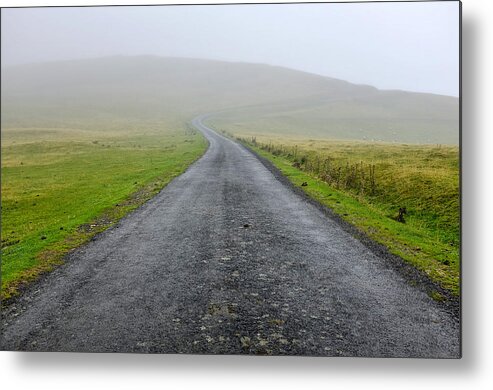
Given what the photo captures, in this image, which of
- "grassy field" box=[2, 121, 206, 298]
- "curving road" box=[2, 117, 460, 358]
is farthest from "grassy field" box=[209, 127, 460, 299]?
"grassy field" box=[2, 121, 206, 298]

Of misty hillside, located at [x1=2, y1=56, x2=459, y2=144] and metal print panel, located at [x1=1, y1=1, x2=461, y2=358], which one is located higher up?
misty hillside, located at [x1=2, y1=56, x2=459, y2=144]

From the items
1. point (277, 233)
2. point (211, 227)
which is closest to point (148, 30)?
point (211, 227)

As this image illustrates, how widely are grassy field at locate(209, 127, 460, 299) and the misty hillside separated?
12301 millimetres

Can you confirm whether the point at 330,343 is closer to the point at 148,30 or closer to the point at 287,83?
the point at 148,30

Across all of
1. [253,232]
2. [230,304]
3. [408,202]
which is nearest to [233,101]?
[408,202]

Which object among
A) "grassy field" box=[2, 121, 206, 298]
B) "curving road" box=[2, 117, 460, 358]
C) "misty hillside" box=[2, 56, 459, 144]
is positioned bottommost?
"curving road" box=[2, 117, 460, 358]

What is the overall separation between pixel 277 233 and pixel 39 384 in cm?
488

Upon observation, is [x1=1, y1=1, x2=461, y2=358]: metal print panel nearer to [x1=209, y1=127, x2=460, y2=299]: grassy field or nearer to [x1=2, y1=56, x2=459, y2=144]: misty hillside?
[x1=209, y1=127, x2=460, y2=299]: grassy field

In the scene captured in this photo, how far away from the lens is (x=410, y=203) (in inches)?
426

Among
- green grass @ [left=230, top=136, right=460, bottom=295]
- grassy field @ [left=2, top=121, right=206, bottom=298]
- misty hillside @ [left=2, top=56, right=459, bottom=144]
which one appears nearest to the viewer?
green grass @ [left=230, top=136, right=460, bottom=295]

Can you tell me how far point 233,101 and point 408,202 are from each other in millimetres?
43603

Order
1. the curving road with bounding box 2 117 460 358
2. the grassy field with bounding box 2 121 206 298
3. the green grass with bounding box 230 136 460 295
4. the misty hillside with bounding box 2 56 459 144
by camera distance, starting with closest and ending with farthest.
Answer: the curving road with bounding box 2 117 460 358 → the green grass with bounding box 230 136 460 295 → the grassy field with bounding box 2 121 206 298 → the misty hillside with bounding box 2 56 459 144

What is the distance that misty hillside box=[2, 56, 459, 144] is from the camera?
3362cm

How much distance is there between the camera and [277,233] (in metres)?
8.57
